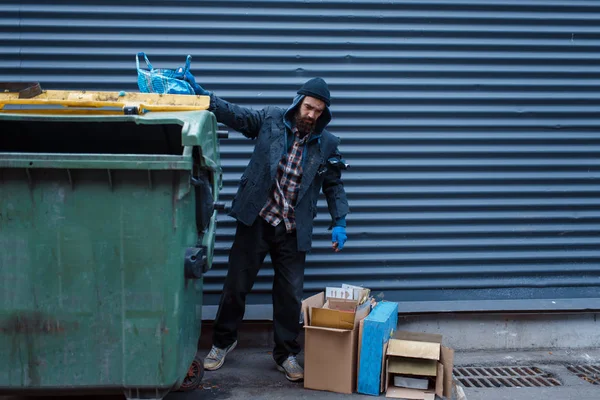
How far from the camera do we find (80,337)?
2.85m

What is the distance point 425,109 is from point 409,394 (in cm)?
238

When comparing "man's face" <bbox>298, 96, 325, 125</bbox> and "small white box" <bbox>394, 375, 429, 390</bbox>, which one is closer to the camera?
"small white box" <bbox>394, 375, 429, 390</bbox>

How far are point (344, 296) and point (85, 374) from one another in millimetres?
1966

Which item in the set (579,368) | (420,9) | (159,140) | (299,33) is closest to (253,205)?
(159,140)

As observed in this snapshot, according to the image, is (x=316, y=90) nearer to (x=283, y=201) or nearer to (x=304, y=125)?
(x=304, y=125)

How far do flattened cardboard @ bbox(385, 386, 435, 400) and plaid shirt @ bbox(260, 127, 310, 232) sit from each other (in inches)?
51.9

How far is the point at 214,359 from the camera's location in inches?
166

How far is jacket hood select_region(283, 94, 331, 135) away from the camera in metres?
3.96

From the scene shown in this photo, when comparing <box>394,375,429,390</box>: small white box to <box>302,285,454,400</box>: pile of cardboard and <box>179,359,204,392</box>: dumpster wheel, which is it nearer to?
<box>302,285,454,400</box>: pile of cardboard

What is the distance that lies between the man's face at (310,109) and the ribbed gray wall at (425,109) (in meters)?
0.85

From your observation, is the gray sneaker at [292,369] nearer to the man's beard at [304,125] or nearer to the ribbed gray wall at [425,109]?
the ribbed gray wall at [425,109]

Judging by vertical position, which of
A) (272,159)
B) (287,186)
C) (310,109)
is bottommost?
(287,186)

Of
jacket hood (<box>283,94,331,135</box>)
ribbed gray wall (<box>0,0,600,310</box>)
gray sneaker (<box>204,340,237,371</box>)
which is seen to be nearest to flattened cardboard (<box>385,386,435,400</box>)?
ribbed gray wall (<box>0,0,600,310</box>)

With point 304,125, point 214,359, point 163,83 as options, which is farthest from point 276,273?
point 163,83
